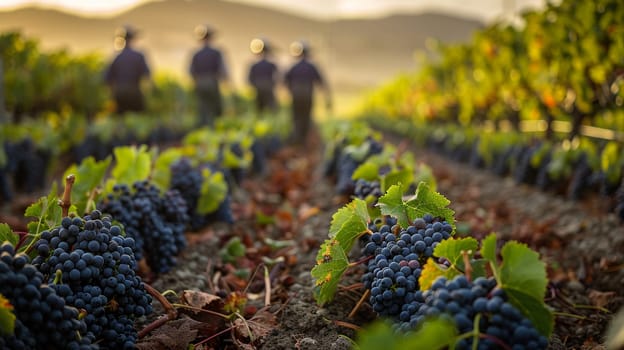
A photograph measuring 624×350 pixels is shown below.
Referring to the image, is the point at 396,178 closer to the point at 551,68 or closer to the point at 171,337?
the point at 171,337

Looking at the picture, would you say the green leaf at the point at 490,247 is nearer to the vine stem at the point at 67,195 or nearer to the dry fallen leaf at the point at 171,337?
the dry fallen leaf at the point at 171,337

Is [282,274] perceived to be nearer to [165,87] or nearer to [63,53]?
[63,53]

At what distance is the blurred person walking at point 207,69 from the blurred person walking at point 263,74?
8.22ft

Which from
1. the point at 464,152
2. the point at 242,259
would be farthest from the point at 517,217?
the point at 464,152

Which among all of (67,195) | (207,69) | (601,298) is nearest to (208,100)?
(207,69)

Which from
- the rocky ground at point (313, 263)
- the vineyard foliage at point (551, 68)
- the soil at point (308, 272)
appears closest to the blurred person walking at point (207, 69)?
the vineyard foliage at point (551, 68)

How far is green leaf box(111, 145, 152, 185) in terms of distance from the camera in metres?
3.68

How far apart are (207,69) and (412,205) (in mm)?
11409

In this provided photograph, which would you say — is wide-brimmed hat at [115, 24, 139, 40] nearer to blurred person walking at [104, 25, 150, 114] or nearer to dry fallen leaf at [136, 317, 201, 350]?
blurred person walking at [104, 25, 150, 114]

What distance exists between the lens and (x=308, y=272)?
135 inches

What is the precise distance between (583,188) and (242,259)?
424 centimetres

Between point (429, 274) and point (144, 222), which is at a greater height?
point (429, 274)

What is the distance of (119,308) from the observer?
2.14m

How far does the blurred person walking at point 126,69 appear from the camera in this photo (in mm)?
12039
